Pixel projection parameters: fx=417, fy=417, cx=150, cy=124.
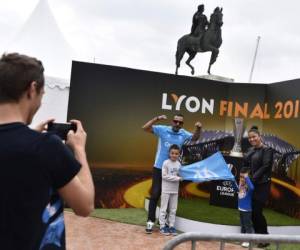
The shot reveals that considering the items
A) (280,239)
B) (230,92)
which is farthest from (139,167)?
(280,239)

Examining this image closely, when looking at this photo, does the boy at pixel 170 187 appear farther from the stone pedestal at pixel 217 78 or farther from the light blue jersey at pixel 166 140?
the stone pedestal at pixel 217 78

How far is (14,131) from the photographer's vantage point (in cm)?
137

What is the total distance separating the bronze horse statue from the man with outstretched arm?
760 cm

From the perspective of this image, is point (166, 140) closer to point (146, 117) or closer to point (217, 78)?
point (146, 117)

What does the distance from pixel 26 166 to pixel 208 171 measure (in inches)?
218

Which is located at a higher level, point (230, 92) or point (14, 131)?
point (230, 92)

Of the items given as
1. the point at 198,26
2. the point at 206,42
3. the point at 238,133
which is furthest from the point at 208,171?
the point at 198,26

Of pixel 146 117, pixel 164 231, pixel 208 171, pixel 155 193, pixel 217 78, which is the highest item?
pixel 217 78

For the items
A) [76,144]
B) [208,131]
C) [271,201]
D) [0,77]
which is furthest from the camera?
[208,131]

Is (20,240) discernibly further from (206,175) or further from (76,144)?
(206,175)

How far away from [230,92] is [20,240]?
7.73 metres

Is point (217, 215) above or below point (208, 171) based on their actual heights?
below

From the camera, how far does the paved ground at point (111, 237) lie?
17.2 ft

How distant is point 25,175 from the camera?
1.35m
